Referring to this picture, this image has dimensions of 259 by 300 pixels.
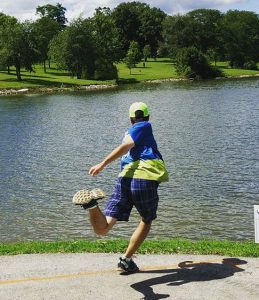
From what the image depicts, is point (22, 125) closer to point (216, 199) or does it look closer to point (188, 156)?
point (188, 156)

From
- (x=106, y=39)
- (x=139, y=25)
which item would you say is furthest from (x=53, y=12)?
(x=106, y=39)

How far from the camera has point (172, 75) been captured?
115375 millimetres

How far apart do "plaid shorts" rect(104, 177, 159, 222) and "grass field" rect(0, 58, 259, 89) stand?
82828 mm

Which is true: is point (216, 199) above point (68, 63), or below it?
below

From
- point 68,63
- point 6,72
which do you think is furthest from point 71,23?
point 6,72

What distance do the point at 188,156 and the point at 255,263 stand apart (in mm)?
18890

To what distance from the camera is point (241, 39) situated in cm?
14362

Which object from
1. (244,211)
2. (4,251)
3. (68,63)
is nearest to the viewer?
(4,251)

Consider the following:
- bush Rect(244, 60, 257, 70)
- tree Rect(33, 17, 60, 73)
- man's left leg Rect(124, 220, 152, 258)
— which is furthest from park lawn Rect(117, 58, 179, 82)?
man's left leg Rect(124, 220, 152, 258)

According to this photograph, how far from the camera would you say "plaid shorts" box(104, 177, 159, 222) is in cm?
779

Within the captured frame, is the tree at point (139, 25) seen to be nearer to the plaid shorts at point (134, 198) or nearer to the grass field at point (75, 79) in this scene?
the grass field at point (75, 79)

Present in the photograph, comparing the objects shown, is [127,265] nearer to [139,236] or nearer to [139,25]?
[139,236]

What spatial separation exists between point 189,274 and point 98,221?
5.45ft

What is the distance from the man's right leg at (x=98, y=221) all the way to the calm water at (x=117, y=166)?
7.02 meters
